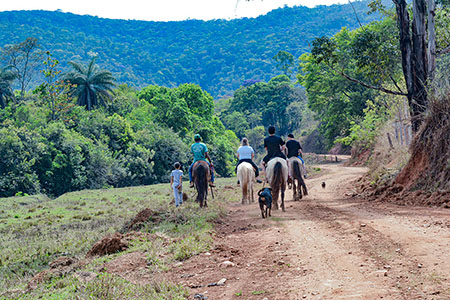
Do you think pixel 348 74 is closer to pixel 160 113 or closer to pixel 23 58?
pixel 160 113

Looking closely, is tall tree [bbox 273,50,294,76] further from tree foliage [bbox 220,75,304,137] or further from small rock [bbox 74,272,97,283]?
small rock [bbox 74,272,97,283]

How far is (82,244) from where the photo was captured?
1169cm

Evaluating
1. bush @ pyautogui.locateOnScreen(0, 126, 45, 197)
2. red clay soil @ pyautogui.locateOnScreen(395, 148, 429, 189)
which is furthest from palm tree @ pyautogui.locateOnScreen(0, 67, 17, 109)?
red clay soil @ pyautogui.locateOnScreen(395, 148, 429, 189)

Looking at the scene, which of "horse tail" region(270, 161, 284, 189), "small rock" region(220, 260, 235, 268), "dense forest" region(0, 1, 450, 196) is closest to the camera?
"small rock" region(220, 260, 235, 268)

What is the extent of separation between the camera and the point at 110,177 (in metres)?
42.5

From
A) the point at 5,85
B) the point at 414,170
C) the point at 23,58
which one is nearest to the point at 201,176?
the point at 414,170

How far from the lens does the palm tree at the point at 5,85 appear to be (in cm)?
5153

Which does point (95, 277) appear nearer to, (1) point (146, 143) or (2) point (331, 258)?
(2) point (331, 258)

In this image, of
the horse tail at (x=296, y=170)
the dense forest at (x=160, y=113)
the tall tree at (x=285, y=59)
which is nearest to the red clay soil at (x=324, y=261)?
the horse tail at (x=296, y=170)

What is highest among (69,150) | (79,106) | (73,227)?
(79,106)

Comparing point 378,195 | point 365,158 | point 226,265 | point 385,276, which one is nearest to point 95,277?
point 226,265

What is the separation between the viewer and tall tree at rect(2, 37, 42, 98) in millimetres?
56719

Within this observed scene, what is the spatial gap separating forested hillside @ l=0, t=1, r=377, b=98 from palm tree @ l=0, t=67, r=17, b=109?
284 feet

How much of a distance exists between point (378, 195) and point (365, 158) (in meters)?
23.7
